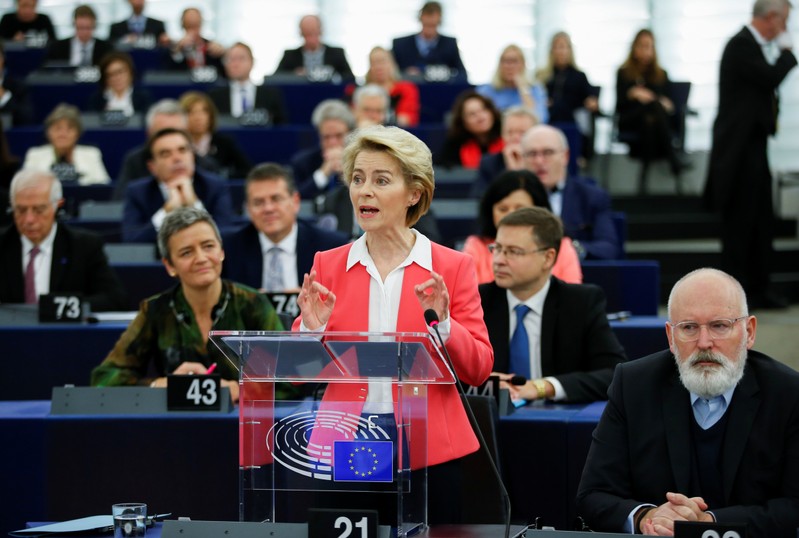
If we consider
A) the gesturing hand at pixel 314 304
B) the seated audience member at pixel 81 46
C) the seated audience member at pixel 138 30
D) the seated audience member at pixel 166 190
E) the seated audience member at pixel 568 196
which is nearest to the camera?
the gesturing hand at pixel 314 304

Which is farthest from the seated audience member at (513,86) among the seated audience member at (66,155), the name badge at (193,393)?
the name badge at (193,393)

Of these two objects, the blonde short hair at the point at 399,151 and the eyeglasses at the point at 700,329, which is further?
the eyeglasses at the point at 700,329

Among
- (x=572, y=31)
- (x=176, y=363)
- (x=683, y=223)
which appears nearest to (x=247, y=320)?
(x=176, y=363)

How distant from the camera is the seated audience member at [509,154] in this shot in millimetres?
Answer: 6785

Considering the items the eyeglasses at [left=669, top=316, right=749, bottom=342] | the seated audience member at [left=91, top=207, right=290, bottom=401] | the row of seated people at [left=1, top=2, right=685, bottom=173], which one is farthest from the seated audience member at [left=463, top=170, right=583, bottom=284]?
the row of seated people at [left=1, top=2, right=685, bottom=173]

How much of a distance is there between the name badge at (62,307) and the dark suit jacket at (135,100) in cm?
506

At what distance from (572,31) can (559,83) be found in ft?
7.97

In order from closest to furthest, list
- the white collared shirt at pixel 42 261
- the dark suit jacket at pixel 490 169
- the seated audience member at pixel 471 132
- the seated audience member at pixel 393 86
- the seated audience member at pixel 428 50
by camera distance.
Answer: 1. the white collared shirt at pixel 42 261
2. the dark suit jacket at pixel 490 169
3. the seated audience member at pixel 471 132
4. the seated audience member at pixel 393 86
5. the seated audience member at pixel 428 50

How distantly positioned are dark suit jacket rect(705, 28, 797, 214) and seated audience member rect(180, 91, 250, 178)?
10.2 ft

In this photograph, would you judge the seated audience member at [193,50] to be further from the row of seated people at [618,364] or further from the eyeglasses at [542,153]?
the row of seated people at [618,364]

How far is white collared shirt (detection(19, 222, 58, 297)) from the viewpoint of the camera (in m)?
5.60

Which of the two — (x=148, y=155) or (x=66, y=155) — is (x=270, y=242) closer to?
(x=148, y=155)

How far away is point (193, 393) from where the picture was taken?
3.60 m

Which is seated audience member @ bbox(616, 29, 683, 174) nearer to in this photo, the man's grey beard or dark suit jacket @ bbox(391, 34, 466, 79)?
dark suit jacket @ bbox(391, 34, 466, 79)
